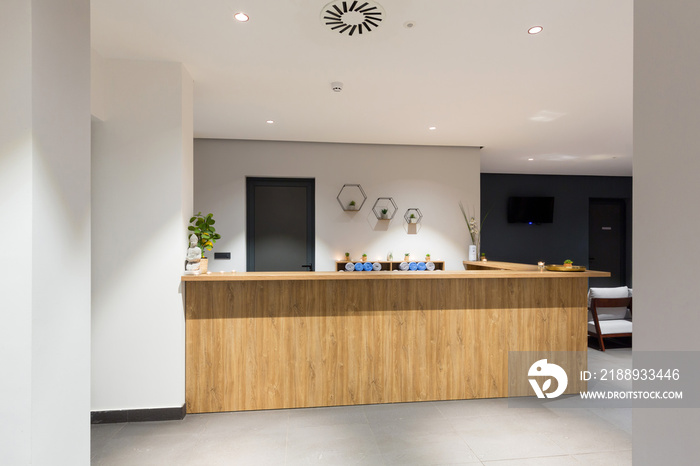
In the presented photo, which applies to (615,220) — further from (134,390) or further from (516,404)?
(134,390)

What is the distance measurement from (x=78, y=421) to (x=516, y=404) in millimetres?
2967

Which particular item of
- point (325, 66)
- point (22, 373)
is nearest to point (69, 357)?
point (22, 373)

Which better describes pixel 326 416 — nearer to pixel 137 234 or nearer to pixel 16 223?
pixel 137 234

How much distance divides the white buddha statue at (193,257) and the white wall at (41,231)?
1444mm

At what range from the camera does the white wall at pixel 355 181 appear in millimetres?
4895

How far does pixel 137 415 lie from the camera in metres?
2.71

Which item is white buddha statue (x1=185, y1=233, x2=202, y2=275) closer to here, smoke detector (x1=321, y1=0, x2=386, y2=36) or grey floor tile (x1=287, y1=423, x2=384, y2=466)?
grey floor tile (x1=287, y1=423, x2=384, y2=466)

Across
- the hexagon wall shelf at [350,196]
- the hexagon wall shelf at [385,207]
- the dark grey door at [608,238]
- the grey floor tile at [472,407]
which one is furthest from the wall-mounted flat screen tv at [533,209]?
the grey floor tile at [472,407]

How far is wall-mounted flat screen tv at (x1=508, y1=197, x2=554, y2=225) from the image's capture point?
7.20 metres

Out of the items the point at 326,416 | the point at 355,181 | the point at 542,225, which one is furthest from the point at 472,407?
the point at 542,225

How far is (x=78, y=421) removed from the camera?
4.35 feet

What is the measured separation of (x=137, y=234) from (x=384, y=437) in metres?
2.25

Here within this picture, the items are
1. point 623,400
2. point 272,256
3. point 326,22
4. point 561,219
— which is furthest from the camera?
point 561,219

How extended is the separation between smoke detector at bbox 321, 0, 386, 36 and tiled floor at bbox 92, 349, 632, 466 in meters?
2.59
